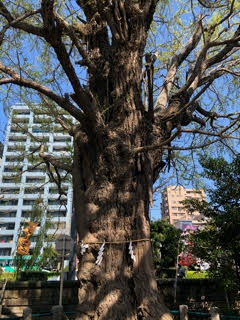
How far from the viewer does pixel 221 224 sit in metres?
6.32

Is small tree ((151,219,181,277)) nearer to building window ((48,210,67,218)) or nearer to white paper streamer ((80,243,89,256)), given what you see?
building window ((48,210,67,218))

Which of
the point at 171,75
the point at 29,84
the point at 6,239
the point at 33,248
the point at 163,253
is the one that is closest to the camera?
the point at 29,84

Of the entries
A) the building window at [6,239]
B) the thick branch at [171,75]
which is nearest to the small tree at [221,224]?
the thick branch at [171,75]

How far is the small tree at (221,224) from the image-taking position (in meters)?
6.00

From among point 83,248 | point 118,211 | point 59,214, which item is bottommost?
point 83,248

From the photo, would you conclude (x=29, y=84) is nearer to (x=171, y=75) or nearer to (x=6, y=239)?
(x=171, y=75)

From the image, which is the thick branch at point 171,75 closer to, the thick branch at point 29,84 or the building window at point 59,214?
the thick branch at point 29,84

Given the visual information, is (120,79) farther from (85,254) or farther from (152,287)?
(152,287)

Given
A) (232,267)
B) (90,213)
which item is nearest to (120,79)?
(90,213)

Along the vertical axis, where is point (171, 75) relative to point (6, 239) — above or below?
below

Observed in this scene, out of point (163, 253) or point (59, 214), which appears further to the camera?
point (163, 253)

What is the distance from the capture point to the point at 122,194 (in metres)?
4.10

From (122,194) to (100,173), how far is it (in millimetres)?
424

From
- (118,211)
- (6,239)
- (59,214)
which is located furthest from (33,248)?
(6,239)
